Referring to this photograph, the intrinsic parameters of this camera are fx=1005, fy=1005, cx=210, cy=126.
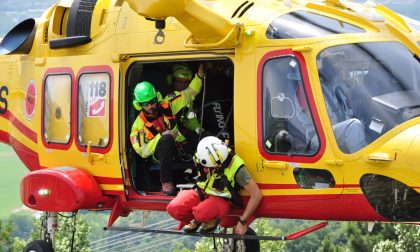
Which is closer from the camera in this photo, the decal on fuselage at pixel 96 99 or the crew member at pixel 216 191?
the crew member at pixel 216 191

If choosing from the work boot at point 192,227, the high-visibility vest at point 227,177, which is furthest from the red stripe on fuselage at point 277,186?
the work boot at point 192,227

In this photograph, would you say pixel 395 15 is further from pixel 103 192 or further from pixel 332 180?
pixel 103 192

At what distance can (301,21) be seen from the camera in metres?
9.69

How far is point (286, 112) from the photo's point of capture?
9.44 metres

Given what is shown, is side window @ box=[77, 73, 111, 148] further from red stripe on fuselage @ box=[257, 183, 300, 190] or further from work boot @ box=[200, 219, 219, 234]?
red stripe on fuselage @ box=[257, 183, 300, 190]

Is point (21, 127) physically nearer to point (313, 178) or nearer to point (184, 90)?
point (184, 90)

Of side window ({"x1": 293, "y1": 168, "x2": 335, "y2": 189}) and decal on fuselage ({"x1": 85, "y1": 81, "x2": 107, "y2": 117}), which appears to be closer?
side window ({"x1": 293, "y1": 168, "x2": 335, "y2": 189})

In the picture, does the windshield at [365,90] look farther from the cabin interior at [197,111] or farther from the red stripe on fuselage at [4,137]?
the red stripe on fuselage at [4,137]

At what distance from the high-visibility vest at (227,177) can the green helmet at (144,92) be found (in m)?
1.16

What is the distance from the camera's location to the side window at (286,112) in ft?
30.6

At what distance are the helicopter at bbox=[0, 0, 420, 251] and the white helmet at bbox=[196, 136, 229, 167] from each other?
21 cm

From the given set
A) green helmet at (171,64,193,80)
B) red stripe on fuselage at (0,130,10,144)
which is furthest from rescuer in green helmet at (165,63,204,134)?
red stripe on fuselage at (0,130,10,144)

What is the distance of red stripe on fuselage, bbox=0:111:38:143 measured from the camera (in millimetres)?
12094

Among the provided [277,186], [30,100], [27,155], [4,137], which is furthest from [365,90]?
[4,137]
